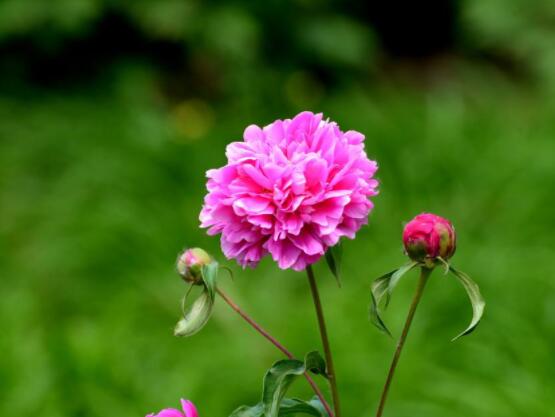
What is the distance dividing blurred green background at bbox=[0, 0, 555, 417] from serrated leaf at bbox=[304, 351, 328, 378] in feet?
3.23

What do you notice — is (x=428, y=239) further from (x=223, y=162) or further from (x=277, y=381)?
(x=223, y=162)

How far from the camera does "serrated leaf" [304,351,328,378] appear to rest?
0.78m

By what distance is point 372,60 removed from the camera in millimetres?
3516

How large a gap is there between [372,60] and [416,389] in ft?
A: 6.30

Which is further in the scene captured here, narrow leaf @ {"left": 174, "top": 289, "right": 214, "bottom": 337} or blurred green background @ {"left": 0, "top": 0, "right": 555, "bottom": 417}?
blurred green background @ {"left": 0, "top": 0, "right": 555, "bottom": 417}

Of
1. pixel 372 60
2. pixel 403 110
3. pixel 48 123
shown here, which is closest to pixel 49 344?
pixel 48 123

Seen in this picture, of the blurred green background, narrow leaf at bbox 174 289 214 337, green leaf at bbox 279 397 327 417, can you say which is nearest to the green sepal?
narrow leaf at bbox 174 289 214 337

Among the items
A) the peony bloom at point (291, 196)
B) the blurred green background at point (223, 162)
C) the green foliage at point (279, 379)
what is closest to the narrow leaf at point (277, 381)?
the green foliage at point (279, 379)

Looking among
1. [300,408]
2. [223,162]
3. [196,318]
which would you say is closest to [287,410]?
[300,408]

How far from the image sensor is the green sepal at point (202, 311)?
784 millimetres

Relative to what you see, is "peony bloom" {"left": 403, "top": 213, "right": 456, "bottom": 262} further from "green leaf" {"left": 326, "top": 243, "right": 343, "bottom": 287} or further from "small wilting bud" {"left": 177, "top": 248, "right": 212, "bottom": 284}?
"small wilting bud" {"left": 177, "top": 248, "right": 212, "bottom": 284}

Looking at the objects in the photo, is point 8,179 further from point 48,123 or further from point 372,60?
point 372,60

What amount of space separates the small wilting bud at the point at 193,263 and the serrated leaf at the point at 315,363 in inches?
5.0

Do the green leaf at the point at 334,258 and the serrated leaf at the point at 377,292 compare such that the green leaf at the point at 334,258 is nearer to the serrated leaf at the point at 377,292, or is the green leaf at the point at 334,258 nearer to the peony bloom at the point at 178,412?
the serrated leaf at the point at 377,292
